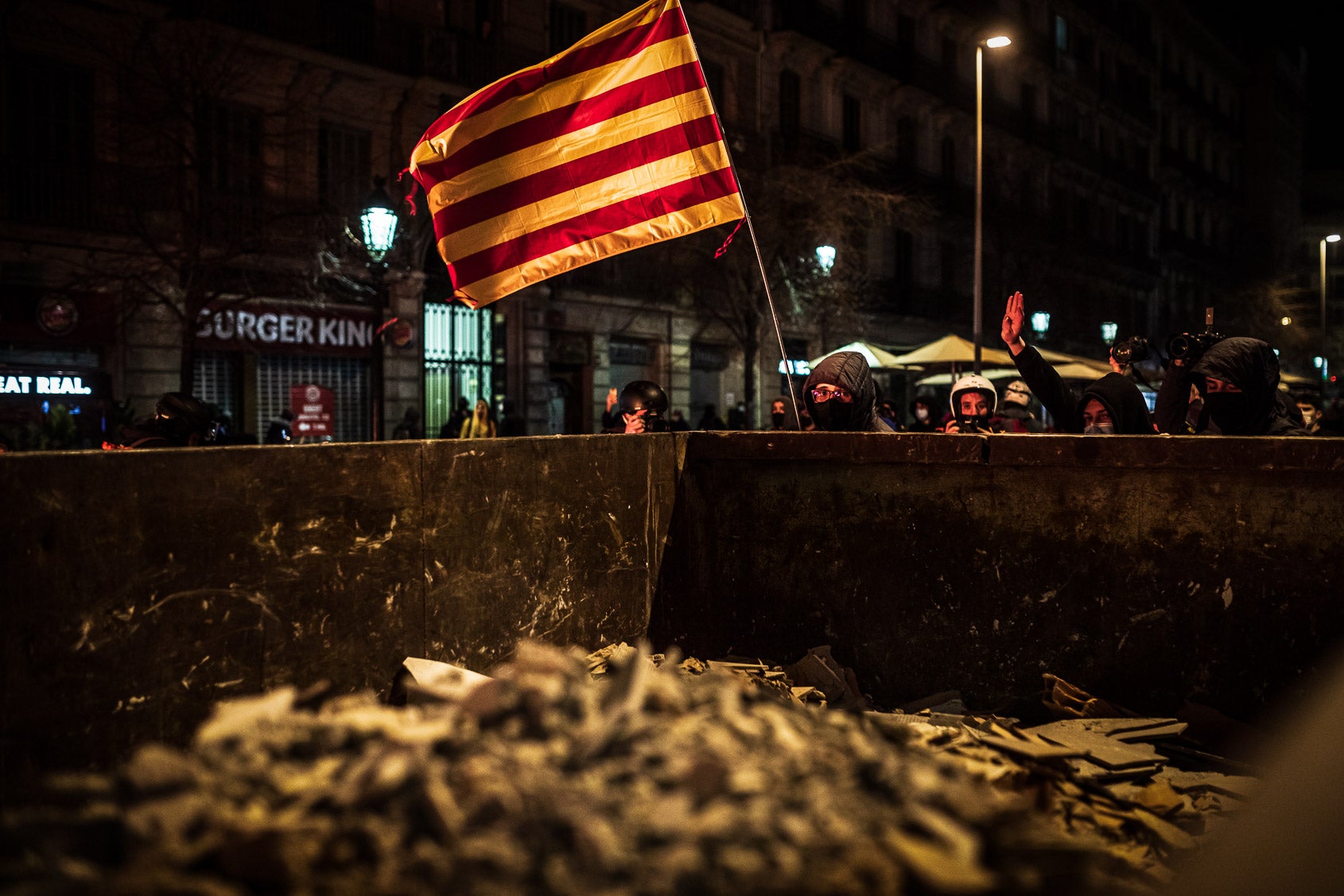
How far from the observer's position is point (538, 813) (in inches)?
85.7

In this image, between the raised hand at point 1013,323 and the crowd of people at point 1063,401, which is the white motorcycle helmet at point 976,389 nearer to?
the crowd of people at point 1063,401

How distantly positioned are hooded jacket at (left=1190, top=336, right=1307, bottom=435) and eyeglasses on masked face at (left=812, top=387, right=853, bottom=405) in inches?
78.7

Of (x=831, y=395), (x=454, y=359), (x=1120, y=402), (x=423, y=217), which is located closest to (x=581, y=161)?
(x=831, y=395)

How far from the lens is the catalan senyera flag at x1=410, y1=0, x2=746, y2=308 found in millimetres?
6078

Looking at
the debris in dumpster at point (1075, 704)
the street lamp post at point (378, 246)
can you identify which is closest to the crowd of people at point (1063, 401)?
the debris in dumpster at point (1075, 704)

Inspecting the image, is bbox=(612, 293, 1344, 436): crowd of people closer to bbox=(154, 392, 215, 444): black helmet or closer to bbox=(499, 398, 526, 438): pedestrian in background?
bbox=(154, 392, 215, 444): black helmet

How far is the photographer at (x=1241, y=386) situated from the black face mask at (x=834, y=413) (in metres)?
1.99

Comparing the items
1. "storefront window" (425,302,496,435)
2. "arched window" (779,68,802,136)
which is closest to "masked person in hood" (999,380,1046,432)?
"storefront window" (425,302,496,435)

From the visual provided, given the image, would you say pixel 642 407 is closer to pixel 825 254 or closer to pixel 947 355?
pixel 947 355

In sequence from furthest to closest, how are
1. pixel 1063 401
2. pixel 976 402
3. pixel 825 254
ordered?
pixel 825 254 < pixel 976 402 < pixel 1063 401

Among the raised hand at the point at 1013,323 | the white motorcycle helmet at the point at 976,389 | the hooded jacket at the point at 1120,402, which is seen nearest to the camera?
the raised hand at the point at 1013,323

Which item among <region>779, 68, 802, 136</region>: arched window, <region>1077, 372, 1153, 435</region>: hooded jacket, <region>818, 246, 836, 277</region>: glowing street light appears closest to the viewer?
<region>1077, 372, 1153, 435</region>: hooded jacket

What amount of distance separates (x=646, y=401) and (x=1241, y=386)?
12.3 feet

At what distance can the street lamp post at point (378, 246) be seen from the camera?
11.6 m
